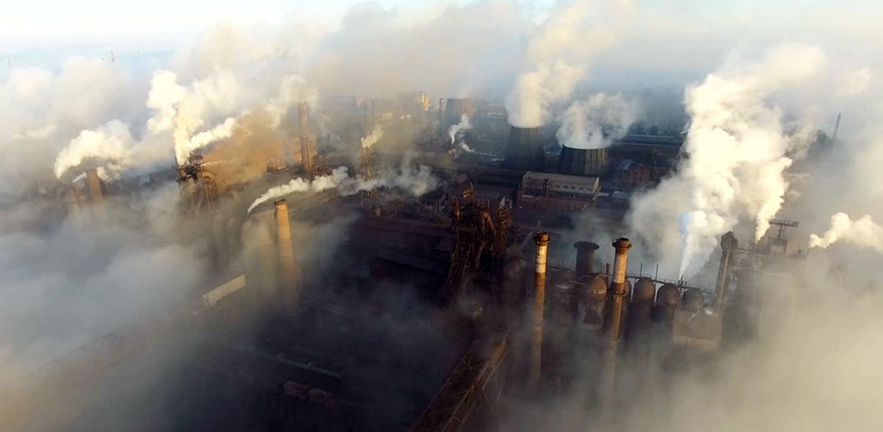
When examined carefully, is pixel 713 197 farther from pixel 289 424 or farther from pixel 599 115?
pixel 599 115

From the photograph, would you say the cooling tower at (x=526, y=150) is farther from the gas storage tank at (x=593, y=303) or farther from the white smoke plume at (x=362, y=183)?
the gas storage tank at (x=593, y=303)

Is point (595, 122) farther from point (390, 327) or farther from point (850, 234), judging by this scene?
point (390, 327)

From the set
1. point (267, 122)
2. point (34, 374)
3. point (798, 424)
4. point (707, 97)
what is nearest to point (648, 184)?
point (707, 97)

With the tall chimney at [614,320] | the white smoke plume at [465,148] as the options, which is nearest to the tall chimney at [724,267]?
the tall chimney at [614,320]

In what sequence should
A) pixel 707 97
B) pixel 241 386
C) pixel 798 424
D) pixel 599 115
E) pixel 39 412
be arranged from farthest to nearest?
pixel 599 115
pixel 707 97
pixel 241 386
pixel 798 424
pixel 39 412

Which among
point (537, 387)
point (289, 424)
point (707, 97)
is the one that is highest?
point (707, 97)

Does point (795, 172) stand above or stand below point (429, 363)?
above

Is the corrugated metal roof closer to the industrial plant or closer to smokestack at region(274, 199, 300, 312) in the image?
the industrial plant
